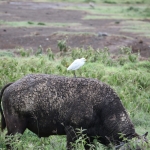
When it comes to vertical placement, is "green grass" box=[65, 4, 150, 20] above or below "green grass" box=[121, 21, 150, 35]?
below

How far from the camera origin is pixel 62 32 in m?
19.9

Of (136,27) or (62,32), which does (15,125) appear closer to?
(62,32)

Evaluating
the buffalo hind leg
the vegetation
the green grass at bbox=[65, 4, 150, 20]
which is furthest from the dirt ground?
the buffalo hind leg

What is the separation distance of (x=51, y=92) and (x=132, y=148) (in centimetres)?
124

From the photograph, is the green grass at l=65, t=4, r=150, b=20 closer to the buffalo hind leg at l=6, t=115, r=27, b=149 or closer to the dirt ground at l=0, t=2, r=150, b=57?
the dirt ground at l=0, t=2, r=150, b=57

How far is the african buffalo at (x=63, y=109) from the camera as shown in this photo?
6.16 metres

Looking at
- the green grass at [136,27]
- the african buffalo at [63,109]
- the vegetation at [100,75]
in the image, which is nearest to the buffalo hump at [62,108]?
the african buffalo at [63,109]

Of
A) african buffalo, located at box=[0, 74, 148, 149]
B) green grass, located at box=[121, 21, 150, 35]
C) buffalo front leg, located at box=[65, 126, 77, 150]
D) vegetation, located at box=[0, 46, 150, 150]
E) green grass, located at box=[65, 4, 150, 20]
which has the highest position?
african buffalo, located at box=[0, 74, 148, 149]

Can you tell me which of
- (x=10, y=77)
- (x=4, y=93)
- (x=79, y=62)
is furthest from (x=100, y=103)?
(x=10, y=77)

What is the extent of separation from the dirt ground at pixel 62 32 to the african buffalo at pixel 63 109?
1021cm

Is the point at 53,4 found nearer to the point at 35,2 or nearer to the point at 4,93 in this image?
the point at 35,2

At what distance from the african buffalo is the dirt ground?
10.2 meters

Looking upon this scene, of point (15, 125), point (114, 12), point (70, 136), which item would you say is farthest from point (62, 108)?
point (114, 12)

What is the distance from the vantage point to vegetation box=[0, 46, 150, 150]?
6888mm
